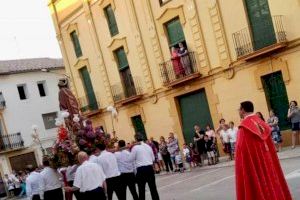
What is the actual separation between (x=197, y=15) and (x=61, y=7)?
11605mm

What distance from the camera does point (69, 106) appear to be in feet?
39.3

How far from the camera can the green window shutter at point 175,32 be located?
22156 millimetres

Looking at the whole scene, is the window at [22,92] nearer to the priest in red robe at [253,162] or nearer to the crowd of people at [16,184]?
the crowd of people at [16,184]

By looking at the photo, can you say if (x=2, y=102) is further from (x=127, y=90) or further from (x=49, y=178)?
(x=49, y=178)

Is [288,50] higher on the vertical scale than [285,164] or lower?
higher

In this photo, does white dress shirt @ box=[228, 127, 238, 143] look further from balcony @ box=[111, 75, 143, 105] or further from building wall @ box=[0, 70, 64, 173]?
building wall @ box=[0, 70, 64, 173]

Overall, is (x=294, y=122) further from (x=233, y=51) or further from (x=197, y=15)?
(x=197, y=15)

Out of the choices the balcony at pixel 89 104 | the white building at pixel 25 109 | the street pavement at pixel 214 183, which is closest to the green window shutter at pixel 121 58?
the balcony at pixel 89 104

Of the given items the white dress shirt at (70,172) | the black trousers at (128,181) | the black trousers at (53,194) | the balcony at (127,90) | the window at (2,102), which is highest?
the window at (2,102)

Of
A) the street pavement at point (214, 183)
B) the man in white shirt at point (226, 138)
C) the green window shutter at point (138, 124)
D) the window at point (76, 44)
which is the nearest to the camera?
the street pavement at point (214, 183)

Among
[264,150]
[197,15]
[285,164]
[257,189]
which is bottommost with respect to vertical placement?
[285,164]

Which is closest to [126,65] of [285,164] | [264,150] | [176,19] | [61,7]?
[176,19]

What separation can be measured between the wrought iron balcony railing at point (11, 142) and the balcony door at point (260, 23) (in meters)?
24.4

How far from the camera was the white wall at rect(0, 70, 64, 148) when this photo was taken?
38.7 metres
